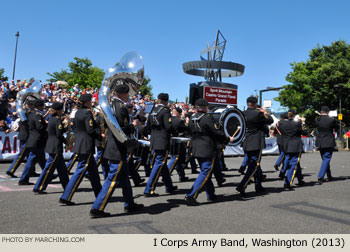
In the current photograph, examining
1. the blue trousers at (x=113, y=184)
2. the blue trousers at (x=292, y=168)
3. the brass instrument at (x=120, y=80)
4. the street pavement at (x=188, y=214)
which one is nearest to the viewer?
the street pavement at (x=188, y=214)

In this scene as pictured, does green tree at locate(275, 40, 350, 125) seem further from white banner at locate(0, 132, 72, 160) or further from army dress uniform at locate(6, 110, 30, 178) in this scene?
army dress uniform at locate(6, 110, 30, 178)

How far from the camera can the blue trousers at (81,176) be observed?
5.84m

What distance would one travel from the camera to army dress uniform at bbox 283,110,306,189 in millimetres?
7663

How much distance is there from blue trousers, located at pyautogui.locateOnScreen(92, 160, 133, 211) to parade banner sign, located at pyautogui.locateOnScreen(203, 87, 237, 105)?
1676cm

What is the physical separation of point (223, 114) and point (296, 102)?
4078cm

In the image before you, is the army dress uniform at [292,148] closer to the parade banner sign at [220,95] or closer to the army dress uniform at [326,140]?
the army dress uniform at [326,140]

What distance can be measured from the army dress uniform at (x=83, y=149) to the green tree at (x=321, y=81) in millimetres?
36905

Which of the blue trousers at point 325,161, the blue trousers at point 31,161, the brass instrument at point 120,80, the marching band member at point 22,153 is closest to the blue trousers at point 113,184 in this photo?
the brass instrument at point 120,80

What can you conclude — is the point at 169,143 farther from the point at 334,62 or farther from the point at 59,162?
the point at 334,62

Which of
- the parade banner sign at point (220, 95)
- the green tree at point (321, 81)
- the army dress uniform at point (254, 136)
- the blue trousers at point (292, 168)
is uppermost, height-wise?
the green tree at point (321, 81)

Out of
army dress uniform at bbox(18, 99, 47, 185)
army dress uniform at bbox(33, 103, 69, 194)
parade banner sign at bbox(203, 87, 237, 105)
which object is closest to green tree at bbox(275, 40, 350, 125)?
parade banner sign at bbox(203, 87, 237, 105)

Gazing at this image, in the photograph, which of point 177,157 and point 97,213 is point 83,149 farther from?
point 177,157

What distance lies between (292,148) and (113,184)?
4685mm

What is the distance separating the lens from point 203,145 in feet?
19.7
